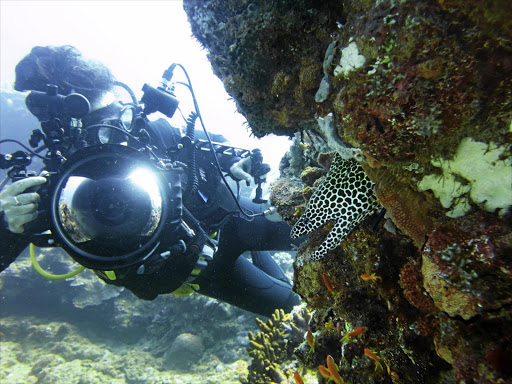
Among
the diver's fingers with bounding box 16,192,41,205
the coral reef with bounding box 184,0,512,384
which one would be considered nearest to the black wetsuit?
the diver's fingers with bounding box 16,192,41,205

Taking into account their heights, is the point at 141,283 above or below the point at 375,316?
below

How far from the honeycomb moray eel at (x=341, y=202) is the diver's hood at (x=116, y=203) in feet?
5.21

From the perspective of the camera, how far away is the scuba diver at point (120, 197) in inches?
110

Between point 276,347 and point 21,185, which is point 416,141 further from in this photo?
point 276,347

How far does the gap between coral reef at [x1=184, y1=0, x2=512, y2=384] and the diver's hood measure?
5.22 ft

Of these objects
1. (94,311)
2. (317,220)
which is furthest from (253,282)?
(94,311)

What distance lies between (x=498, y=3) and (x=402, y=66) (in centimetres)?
37

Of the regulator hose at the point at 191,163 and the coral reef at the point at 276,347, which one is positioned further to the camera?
the regulator hose at the point at 191,163

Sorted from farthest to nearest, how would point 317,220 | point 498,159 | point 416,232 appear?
1. point 317,220
2. point 416,232
3. point 498,159

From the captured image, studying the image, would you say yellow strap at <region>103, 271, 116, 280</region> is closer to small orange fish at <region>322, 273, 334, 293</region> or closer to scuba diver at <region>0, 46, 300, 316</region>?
scuba diver at <region>0, 46, 300, 316</region>

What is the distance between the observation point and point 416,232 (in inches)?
57.6

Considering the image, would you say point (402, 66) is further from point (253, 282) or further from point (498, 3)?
point (253, 282)

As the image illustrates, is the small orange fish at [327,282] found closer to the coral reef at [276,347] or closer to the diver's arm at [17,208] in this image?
the coral reef at [276,347]

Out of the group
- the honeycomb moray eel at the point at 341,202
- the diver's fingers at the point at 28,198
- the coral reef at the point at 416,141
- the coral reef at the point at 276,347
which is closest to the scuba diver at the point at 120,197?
the diver's fingers at the point at 28,198
